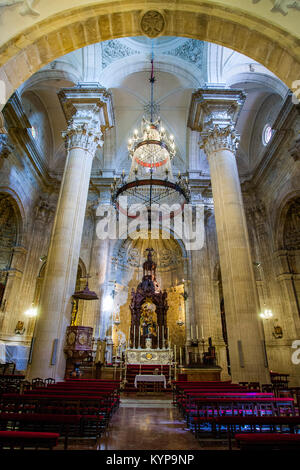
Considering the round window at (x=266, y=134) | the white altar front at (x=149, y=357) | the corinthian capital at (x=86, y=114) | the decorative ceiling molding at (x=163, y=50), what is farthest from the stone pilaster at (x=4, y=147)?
the round window at (x=266, y=134)

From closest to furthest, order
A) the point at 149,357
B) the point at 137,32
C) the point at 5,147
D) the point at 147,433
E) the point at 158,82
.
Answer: the point at 147,433, the point at 137,32, the point at 5,147, the point at 149,357, the point at 158,82

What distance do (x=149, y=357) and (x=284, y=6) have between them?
39.4 feet

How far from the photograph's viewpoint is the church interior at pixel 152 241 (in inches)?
261

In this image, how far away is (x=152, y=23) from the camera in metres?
5.70

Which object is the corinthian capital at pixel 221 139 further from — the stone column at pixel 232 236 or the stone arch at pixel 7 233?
the stone arch at pixel 7 233

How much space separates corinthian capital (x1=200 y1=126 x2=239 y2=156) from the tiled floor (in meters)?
8.13

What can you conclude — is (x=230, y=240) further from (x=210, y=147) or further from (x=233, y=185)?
(x=210, y=147)

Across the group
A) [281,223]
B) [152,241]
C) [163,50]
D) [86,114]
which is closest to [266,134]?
[281,223]

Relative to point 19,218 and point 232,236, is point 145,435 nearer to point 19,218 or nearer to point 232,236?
point 232,236

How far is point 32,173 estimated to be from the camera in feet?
47.3

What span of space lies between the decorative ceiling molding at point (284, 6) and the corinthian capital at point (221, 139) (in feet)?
15.2

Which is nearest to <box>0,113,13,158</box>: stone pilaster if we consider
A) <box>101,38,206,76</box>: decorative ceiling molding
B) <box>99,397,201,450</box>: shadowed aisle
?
<box>101,38,206,76</box>: decorative ceiling molding

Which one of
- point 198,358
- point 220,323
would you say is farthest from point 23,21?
point 220,323

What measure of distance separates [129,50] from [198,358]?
1590cm
